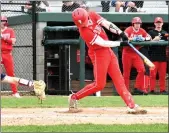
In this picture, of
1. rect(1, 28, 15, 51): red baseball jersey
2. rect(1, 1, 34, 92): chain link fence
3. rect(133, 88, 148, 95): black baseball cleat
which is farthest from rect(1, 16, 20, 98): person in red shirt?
rect(133, 88, 148, 95): black baseball cleat

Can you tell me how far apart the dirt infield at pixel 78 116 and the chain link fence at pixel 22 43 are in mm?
5521

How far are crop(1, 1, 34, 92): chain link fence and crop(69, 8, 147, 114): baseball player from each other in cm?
587

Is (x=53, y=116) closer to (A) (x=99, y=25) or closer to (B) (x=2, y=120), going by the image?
(B) (x=2, y=120)

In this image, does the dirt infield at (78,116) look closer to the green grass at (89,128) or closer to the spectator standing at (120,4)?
the green grass at (89,128)

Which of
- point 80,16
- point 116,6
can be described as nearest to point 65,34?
point 116,6

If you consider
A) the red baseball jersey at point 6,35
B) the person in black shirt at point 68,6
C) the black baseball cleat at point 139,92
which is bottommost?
the black baseball cleat at point 139,92

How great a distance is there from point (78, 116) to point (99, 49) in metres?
1.09

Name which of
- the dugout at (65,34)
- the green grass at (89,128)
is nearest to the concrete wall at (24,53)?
the dugout at (65,34)

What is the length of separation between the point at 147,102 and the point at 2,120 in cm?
360

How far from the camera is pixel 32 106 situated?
27.6ft

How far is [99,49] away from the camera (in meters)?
7.42

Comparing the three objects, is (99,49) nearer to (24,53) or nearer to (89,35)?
(89,35)

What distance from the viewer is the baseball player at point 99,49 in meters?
7.19

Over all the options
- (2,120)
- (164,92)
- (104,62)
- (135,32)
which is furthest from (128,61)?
(2,120)
